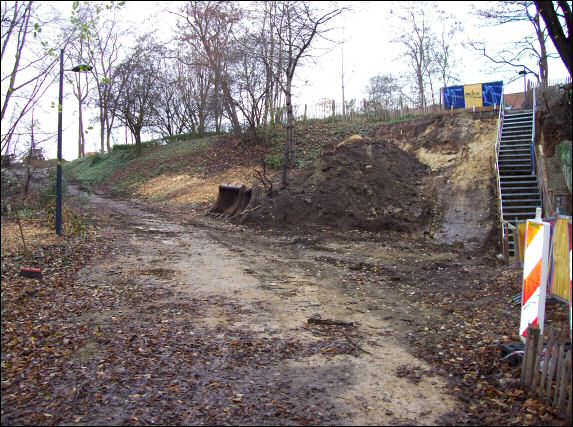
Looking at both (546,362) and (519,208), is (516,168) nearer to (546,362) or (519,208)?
(519,208)

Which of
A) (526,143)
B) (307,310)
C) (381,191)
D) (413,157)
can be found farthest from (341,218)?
(307,310)

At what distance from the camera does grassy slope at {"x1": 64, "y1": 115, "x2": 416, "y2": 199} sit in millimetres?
26344

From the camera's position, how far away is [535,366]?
4.53m

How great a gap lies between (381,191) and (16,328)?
13.5m

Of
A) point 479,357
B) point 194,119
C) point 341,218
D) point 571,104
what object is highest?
point 194,119

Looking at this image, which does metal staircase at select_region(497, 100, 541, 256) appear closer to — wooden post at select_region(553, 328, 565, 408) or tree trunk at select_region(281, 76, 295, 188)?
tree trunk at select_region(281, 76, 295, 188)

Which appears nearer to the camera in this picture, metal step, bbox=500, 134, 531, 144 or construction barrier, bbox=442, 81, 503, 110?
metal step, bbox=500, 134, 531, 144

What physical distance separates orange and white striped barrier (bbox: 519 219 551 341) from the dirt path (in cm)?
126

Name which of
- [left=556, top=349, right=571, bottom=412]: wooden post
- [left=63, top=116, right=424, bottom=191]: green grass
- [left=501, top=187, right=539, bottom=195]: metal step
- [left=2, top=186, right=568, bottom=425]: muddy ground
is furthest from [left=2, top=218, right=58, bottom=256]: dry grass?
[left=501, top=187, right=539, bottom=195]: metal step

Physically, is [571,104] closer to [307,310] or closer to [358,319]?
[358,319]

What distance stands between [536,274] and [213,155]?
1031 inches

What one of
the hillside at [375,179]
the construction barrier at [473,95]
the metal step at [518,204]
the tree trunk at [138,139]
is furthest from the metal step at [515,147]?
the tree trunk at [138,139]

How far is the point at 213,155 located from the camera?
98.3 ft

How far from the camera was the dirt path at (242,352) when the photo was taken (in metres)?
4.52
